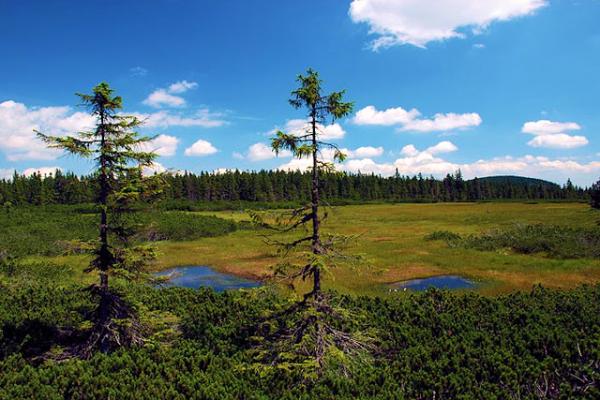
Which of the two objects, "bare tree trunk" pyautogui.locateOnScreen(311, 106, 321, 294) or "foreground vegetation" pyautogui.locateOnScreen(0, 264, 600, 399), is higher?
"bare tree trunk" pyautogui.locateOnScreen(311, 106, 321, 294)

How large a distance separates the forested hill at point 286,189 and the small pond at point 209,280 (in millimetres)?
63297

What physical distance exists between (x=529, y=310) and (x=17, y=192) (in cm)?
12472

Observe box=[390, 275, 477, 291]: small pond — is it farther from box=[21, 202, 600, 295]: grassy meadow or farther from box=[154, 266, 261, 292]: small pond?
box=[154, 266, 261, 292]: small pond

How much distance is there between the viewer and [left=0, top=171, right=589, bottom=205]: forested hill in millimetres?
112812

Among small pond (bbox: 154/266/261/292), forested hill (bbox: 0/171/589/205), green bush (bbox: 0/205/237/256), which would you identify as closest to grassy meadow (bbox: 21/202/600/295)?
small pond (bbox: 154/266/261/292)

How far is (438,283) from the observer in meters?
30.4

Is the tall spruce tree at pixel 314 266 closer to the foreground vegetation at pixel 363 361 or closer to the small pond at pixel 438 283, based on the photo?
the foreground vegetation at pixel 363 361

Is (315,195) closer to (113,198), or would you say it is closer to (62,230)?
(113,198)

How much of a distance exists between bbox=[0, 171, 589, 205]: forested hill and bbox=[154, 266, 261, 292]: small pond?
208ft

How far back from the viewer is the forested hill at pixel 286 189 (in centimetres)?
11281

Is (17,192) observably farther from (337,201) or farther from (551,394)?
(551,394)

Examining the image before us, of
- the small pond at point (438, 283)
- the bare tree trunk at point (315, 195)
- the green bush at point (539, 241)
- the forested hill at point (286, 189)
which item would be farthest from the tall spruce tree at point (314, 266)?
the forested hill at point (286, 189)

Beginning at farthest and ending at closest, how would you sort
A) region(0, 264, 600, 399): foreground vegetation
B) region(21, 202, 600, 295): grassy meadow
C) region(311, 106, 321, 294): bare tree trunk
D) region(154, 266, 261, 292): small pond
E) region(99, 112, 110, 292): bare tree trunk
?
region(154, 266, 261, 292): small pond < region(21, 202, 600, 295): grassy meadow < region(99, 112, 110, 292): bare tree trunk < region(311, 106, 321, 294): bare tree trunk < region(0, 264, 600, 399): foreground vegetation

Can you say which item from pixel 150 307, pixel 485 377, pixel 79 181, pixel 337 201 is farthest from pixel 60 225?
pixel 337 201
